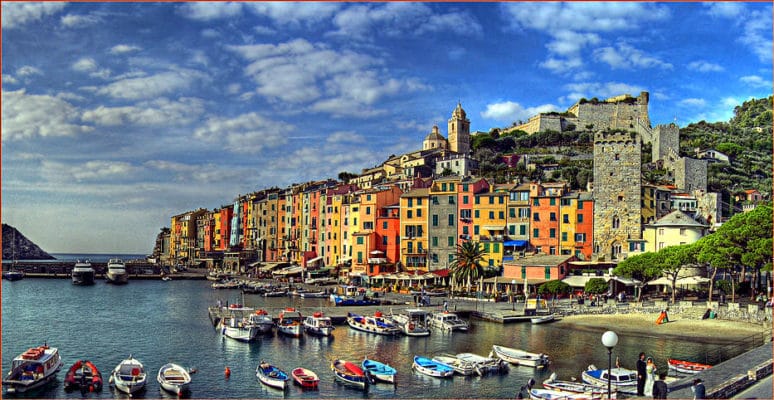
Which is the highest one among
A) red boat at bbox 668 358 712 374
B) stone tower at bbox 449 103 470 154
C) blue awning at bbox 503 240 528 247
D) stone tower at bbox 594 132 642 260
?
stone tower at bbox 449 103 470 154

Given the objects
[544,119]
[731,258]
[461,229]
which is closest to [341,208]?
[461,229]

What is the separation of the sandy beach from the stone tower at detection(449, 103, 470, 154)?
97.9m

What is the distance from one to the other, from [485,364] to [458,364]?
1.42m

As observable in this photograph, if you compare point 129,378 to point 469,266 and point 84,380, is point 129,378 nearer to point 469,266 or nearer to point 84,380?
point 84,380

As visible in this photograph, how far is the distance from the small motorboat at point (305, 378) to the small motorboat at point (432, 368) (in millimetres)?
5582

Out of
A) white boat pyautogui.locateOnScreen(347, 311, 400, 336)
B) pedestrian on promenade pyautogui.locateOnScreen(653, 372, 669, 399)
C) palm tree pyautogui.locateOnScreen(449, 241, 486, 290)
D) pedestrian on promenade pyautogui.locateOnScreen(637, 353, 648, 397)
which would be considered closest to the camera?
pedestrian on promenade pyautogui.locateOnScreen(653, 372, 669, 399)

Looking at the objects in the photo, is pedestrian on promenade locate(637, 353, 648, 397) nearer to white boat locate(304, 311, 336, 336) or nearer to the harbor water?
the harbor water

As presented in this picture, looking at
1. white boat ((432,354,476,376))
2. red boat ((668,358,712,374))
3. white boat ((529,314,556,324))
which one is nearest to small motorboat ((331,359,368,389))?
white boat ((432,354,476,376))

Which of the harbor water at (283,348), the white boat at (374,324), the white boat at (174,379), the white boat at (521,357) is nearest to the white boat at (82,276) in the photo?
the harbor water at (283,348)

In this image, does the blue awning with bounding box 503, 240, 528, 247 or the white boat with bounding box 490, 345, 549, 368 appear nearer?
the white boat with bounding box 490, 345, 549, 368

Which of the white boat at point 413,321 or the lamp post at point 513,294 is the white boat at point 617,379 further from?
the lamp post at point 513,294

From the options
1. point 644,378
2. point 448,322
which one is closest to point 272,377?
point 644,378

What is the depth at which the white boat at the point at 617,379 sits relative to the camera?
3067 centimetres

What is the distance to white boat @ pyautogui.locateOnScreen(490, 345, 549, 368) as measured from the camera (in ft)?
119
